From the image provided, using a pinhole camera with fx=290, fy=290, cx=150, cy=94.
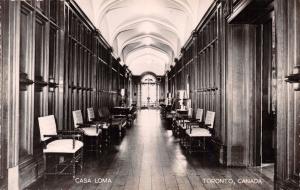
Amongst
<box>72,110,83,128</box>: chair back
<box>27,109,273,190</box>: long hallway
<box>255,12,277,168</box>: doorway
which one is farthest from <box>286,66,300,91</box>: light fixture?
<box>72,110,83,128</box>: chair back

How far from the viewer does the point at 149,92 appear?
111 feet

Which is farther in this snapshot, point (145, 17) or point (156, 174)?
point (145, 17)

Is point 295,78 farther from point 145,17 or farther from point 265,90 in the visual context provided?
point 145,17

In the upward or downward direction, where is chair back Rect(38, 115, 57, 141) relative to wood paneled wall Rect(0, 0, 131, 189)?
downward

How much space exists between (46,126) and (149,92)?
29.0 meters

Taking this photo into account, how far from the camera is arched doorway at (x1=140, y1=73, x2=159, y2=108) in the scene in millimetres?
33006

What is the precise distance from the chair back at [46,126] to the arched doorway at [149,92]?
2776 centimetres

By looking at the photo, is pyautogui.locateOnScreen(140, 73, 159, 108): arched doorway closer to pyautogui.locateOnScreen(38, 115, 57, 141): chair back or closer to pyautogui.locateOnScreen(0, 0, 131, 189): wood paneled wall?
pyautogui.locateOnScreen(0, 0, 131, 189): wood paneled wall

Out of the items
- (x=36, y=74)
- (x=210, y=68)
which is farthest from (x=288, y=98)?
(x=210, y=68)

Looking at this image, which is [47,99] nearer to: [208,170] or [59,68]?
[59,68]

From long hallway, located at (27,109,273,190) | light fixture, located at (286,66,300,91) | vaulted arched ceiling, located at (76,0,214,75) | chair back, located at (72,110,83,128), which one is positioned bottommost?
long hallway, located at (27,109,273,190)

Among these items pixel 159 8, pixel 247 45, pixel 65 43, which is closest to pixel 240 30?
pixel 247 45

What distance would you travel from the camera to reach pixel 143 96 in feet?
111

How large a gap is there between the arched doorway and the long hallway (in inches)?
1028
